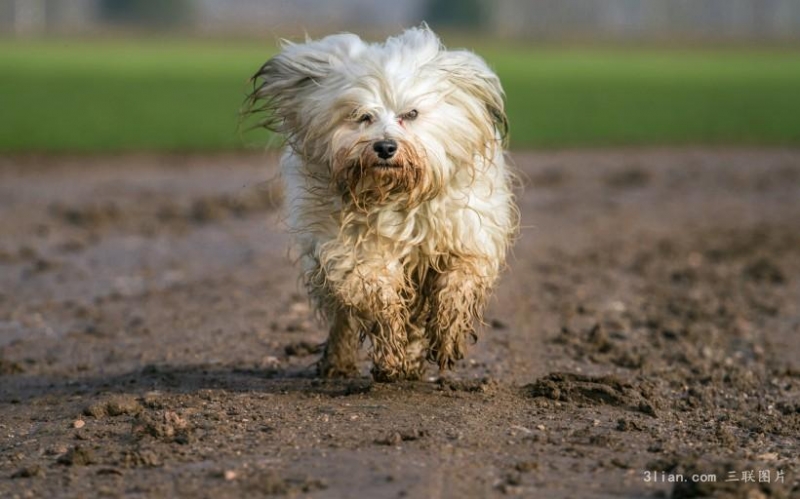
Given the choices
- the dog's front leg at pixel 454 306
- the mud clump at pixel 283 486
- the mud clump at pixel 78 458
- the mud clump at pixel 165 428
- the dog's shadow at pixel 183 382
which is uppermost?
the dog's front leg at pixel 454 306

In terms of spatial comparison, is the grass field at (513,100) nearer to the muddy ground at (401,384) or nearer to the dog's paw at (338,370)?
the muddy ground at (401,384)

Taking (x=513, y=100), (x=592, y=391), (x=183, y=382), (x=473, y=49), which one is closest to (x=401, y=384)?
(x=592, y=391)

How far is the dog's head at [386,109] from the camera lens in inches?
268

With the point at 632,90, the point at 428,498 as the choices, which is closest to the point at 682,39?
the point at 632,90

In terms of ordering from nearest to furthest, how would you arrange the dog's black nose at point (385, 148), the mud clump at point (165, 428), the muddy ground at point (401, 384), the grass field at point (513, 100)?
the muddy ground at point (401, 384), the mud clump at point (165, 428), the dog's black nose at point (385, 148), the grass field at point (513, 100)

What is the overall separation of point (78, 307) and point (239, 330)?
179 centimetres

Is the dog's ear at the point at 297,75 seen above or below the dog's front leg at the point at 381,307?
above

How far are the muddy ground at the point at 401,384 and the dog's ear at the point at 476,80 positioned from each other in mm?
1217

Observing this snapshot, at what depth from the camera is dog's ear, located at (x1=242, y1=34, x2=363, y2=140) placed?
7223mm

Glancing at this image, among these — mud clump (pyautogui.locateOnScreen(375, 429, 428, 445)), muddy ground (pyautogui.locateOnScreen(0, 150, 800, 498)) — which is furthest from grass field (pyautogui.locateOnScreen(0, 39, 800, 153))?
mud clump (pyautogui.locateOnScreen(375, 429, 428, 445))

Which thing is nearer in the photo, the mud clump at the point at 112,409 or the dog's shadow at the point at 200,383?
the mud clump at the point at 112,409

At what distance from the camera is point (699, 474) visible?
5.67 m

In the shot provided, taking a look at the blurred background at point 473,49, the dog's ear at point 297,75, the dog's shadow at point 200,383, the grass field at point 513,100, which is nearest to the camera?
the dog's ear at point 297,75

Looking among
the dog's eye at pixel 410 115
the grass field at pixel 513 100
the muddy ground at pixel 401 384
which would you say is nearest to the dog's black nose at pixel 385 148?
the dog's eye at pixel 410 115
